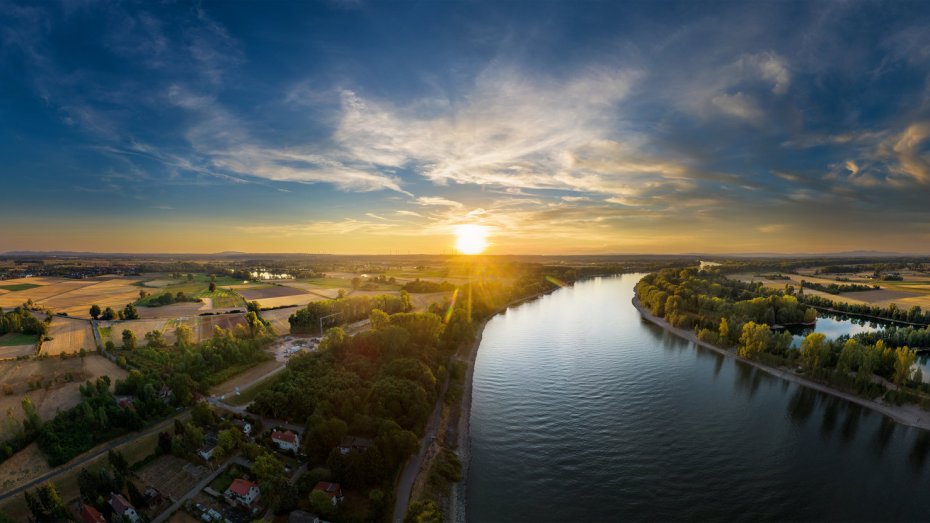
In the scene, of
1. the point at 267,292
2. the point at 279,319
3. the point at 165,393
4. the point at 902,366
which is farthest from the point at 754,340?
the point at 267,292

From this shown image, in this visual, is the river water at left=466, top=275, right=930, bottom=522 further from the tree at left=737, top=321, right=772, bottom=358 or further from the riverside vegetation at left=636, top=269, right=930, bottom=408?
the riverside vegetation at left=636, top=269, right=930, bottom=408

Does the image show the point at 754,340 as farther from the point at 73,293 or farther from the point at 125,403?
the point at 73,293

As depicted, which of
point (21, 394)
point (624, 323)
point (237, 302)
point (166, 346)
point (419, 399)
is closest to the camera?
point (419, 399)

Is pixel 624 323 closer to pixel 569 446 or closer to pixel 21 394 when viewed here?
pixel 569 446

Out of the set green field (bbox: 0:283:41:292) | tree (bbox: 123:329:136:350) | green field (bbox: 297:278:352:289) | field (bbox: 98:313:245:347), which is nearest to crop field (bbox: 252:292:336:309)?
field (bbox: 98:313:245:347)

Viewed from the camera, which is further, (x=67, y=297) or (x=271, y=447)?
(x=67, y=297)

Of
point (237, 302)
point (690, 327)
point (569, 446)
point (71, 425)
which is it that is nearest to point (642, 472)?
point (569, 446)
